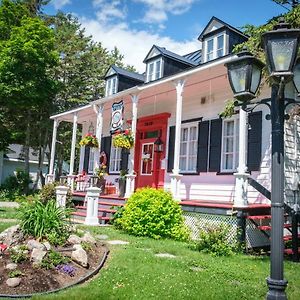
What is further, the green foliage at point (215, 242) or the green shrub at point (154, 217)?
the green shrub at point (154, 217)

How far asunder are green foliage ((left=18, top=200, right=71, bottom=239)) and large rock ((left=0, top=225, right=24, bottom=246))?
0.11 meters

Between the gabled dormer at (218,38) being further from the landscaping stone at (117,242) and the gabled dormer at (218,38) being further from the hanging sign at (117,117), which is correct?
the landscaping stone at (117,242)

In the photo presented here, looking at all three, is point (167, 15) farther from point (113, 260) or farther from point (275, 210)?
point (275, 210)

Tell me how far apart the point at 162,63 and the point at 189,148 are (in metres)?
3.41

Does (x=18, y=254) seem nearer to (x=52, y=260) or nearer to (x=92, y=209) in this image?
(x=52, y=260)

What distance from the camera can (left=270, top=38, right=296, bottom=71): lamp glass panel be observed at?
3.43 metres

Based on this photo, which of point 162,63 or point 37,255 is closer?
point 37,255

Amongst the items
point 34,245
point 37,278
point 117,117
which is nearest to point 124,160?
point 117,117

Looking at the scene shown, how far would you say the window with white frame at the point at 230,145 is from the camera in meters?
10.9

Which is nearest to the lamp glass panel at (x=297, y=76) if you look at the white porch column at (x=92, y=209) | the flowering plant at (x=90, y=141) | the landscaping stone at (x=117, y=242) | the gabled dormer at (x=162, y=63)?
the landscaping stone at (x=117, y=242)

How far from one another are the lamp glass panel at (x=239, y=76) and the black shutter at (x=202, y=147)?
7.84m

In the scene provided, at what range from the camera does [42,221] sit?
655 centimetres

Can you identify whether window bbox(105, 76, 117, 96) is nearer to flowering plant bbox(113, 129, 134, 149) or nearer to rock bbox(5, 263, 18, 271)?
flowering plant bbox(113, 129, 134, 149)

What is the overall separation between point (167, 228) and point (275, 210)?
591 centimetres
